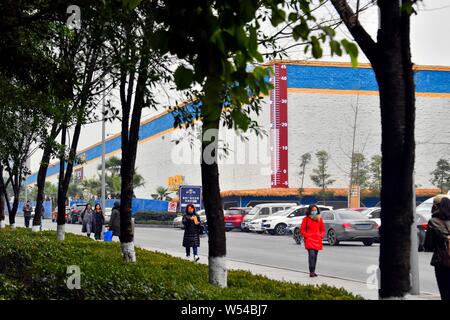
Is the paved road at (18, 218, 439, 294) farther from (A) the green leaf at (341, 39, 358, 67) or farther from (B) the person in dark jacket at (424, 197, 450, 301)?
(A) the green leaf at (341, 39, 358, 67)

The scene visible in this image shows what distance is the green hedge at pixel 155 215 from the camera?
58125 mm

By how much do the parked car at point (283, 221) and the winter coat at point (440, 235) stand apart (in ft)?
96.0

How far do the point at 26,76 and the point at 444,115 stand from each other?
170 ft

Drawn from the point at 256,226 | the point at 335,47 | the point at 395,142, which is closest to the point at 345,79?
the point at 256,226

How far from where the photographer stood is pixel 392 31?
6.47 m

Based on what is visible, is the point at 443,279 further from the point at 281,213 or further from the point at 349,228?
the point at 281,213

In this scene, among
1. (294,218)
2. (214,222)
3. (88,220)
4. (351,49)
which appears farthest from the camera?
(294,218)

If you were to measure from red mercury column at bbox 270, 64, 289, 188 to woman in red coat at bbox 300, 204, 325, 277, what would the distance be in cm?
3830

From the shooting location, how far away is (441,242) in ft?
30.1

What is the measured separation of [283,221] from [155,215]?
69.0 feet

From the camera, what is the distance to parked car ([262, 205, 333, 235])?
128 feet

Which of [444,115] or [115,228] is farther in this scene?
[444,115]
